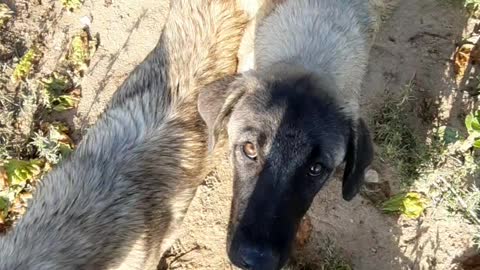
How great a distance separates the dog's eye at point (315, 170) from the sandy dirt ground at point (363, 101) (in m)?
1.33

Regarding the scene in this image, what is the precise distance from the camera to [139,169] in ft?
14.3

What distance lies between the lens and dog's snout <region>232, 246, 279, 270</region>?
3740mm

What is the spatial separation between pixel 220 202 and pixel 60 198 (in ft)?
5.21

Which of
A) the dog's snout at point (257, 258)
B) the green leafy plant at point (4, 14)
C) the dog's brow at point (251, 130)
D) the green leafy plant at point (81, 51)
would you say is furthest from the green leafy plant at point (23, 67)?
the dog's snout at point (257, 258)

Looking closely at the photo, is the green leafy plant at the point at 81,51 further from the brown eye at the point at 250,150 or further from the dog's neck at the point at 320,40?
the brown eye at the point at 250,150

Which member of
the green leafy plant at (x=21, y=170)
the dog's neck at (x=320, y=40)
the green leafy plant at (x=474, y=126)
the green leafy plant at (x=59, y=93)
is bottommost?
the green leafy plant at (x=474, y=126)

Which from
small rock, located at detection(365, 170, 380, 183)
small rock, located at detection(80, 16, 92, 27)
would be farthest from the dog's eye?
small rock, located at detection(80, 16, 92, 27)

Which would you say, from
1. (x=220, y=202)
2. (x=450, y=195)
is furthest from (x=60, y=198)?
(x=450, y=195)

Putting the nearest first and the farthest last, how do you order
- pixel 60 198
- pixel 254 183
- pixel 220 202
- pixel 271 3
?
pixel 254 183 < pixel 60 198 < pixel 271 3 < pixel 220 202

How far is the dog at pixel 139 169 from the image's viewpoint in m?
4.08

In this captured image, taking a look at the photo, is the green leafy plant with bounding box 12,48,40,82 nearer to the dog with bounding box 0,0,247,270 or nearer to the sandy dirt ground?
the sandy dirt ground

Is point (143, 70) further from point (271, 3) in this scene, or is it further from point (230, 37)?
point (271, 3)

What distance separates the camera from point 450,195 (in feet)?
16.8

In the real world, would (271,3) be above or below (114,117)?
above
